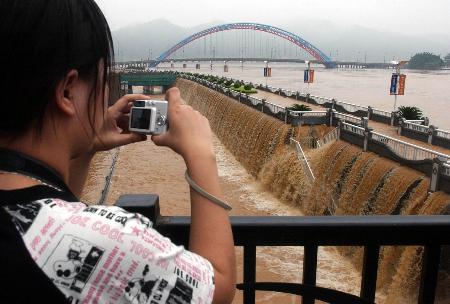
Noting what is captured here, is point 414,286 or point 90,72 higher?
point 90,72

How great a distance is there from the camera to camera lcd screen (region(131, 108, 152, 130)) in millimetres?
1390

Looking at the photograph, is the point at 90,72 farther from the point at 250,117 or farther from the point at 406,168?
the point at 250,117

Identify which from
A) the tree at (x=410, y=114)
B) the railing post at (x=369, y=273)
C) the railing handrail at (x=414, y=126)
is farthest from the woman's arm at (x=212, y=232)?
the tree at (x=410, y=114)

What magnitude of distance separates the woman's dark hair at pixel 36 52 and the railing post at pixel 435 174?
12474 millimetres

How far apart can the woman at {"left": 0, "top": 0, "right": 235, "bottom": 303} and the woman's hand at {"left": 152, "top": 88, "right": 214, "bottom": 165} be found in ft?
0.31

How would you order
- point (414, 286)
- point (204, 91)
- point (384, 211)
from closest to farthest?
point (414, 286)
point (384, 211)
point (204, 91)

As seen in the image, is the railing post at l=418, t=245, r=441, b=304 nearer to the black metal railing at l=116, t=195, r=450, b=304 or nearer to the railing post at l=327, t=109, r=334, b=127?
the black metal railing at l=116, t=195, r=450, b=304

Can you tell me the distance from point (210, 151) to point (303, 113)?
71.4 feet

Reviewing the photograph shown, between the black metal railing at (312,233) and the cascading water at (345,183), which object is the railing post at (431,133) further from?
the black metal railing at (312,233)

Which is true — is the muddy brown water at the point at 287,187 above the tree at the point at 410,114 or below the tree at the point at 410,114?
below

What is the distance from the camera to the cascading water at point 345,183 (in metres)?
11.6

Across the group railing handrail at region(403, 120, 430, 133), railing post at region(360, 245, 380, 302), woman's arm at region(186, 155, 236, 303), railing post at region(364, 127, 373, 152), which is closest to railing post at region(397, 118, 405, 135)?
railing handrail at region(403, 120, 430, 133)

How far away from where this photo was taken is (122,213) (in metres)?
1.00

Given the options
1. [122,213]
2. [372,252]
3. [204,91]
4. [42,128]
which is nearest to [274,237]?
[372,252]
